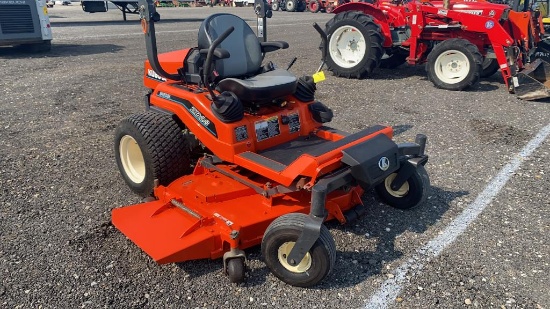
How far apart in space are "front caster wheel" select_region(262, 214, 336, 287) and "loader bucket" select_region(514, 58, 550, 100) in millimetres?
5382

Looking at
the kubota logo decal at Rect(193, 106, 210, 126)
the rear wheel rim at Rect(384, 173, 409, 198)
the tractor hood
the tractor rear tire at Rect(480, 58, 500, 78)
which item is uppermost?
the tractor hood

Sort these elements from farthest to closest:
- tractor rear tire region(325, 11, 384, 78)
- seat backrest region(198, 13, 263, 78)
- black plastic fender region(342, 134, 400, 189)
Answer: tractor rear tire region(325, 11, 384, 78)
seat backrest region(198, 13, 263, 78)
black plastic fender region(342, 134, 400, 189)

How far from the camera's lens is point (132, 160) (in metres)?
3.68

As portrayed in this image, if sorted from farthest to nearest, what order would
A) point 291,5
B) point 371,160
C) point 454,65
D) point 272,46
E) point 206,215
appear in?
point 291,5, point 454,65, point 272,46, point 206,215, point 371,160

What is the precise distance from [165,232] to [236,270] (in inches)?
20.6

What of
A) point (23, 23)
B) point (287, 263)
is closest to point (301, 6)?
point (23, 23)

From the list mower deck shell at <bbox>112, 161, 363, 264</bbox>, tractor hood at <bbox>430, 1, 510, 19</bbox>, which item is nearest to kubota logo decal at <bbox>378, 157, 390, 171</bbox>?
mower deck shell at <bbox>112, 161, 363, 264</bbox>

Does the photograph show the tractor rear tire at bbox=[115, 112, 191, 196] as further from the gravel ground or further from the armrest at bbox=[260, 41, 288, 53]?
the armrest at bbox=[260, 41, 288, 53]

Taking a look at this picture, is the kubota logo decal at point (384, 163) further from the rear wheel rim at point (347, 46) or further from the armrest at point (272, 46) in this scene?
the rear wheel rim at point (347, 46)

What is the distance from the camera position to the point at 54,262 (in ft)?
8.99

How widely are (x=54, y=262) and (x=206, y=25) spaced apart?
6.54 feet

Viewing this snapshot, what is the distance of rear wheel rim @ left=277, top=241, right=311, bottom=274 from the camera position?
254 cm

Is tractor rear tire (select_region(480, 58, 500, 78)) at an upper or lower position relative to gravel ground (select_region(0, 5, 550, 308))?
upper

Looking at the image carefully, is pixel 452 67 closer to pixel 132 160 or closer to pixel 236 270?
pixel 132 160
